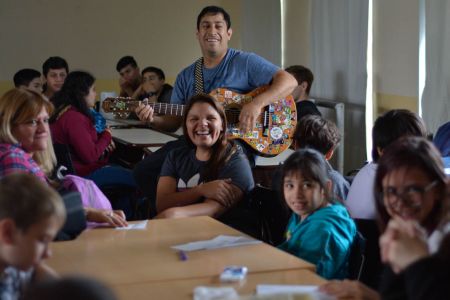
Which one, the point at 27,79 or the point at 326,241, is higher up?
the point at 27,79

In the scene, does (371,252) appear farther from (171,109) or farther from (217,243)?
(171,109)

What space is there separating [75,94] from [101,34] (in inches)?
194

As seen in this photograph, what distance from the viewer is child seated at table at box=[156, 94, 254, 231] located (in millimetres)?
3799

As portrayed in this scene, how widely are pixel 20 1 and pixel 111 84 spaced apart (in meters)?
1.57

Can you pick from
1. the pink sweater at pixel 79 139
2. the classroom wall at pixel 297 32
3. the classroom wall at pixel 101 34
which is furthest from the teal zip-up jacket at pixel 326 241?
the classroom wall at pixel 101 34

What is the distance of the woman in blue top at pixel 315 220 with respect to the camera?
9.33 feet

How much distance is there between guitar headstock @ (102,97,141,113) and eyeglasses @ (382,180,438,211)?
328 cm

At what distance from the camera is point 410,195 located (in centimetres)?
203

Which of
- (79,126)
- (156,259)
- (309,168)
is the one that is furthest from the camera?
(79,126)

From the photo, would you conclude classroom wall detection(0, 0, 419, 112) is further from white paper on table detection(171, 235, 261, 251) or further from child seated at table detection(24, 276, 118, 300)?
child seated at table detection(24, 276, 118, 300)

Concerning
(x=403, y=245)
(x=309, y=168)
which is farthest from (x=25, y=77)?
(x=403, y=245)

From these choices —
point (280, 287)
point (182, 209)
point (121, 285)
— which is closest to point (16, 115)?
point (182, 209)

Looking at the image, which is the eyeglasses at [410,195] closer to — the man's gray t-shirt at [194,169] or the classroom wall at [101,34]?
the man's gray t-shirt at [194,169]

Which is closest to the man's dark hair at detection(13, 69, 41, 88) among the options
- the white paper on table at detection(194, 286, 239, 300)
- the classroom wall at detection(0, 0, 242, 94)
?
the classroom wall at detection(0, 0, 242, 94)
